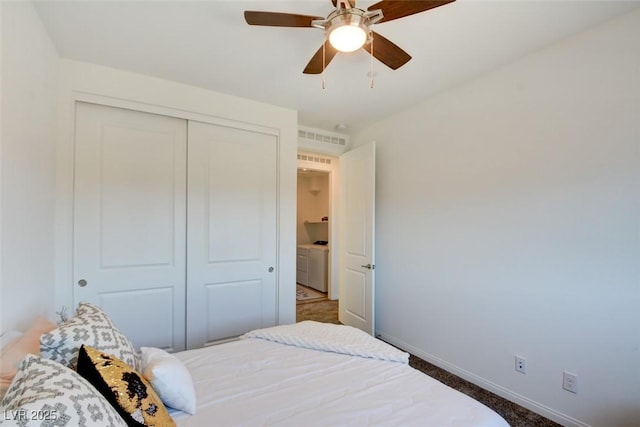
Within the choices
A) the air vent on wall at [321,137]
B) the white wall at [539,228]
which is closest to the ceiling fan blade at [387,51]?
the white wall at [539,228]

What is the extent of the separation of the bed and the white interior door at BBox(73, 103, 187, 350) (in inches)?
39.3

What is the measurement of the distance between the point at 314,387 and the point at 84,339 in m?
0.92

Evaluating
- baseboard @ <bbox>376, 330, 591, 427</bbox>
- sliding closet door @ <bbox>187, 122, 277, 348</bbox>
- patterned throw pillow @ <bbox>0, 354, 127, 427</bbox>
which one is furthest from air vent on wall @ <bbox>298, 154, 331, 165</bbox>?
patterned throw pillow @ <bbox>0, 354, 127, 427</bbox>

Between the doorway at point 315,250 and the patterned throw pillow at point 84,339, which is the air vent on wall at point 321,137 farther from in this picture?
the patterned throw pillow at point 84,339

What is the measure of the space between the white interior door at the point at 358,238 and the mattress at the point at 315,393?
1.73m

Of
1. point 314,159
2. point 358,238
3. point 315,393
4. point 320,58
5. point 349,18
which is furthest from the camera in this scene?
point 314,159

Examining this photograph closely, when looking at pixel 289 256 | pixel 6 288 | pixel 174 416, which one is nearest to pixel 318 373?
pixel 174 416

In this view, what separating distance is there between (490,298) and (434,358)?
86 cm

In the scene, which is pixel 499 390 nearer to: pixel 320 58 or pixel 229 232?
pixel 229 232

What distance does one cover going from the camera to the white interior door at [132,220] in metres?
2.23

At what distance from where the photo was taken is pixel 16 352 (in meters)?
1.08

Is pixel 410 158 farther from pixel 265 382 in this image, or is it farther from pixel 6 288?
pixel 6 288

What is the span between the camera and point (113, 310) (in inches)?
90.7

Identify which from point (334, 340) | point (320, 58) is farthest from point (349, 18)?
point (334, 340)
